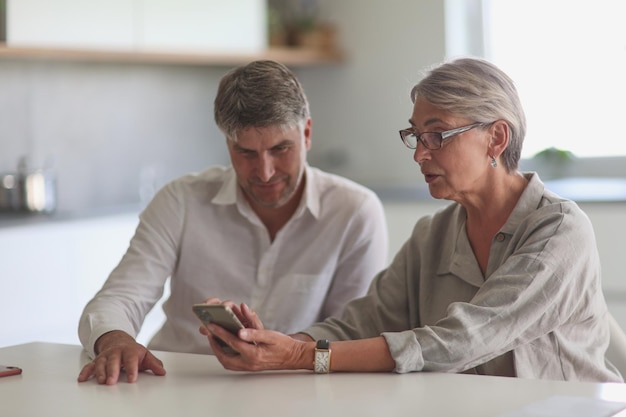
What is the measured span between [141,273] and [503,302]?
37.8 inches

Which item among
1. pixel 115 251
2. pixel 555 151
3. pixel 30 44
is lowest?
pixel 115 251

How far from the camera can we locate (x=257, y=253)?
247 cm

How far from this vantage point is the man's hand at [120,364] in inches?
68.5

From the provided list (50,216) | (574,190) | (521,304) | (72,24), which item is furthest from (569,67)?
(521,304)

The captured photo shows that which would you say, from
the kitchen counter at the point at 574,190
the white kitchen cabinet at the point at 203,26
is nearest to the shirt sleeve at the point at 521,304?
the kitchen counter at the point at 574,190

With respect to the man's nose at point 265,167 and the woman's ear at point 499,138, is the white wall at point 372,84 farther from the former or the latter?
the woman's ear at point 499,138

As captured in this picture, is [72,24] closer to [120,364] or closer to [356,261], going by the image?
[356,261]

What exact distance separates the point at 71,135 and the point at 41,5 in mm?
713

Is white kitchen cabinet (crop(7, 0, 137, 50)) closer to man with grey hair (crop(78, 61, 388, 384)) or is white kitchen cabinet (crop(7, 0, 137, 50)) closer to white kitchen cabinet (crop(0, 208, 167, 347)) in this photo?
white kitchen cabinet (crop(0, 208, 167, 347))

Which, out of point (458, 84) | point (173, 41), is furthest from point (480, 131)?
point (173, 41)

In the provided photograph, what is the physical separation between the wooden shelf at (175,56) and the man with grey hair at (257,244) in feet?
5.17

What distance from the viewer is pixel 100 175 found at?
4.46 meters

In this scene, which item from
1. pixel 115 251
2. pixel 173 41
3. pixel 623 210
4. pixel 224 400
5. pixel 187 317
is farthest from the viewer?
pixel 173 41

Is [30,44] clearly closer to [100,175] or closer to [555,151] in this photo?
[100,175]
